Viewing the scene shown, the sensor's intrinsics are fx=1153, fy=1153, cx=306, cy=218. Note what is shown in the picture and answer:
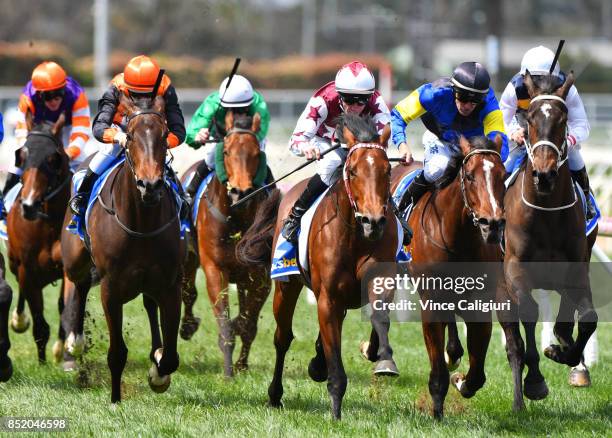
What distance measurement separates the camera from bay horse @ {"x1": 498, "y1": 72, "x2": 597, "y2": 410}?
7.00 metres

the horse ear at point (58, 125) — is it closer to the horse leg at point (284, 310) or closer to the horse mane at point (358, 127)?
the horse leg at point (284, 310)

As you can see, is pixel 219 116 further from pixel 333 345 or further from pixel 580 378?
pixel 580 378

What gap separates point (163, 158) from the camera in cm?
678

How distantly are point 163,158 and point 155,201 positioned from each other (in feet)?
0.88

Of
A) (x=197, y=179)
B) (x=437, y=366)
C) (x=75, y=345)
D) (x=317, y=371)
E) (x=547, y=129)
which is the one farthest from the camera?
(x=197, y=179)

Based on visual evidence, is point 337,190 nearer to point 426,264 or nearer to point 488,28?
point 426,264

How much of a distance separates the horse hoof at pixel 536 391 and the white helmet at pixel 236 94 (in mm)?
3481

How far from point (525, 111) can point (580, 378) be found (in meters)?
1.97

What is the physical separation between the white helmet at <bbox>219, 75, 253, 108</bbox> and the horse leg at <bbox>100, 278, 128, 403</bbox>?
7.80ft

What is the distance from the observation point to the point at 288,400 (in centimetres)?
754

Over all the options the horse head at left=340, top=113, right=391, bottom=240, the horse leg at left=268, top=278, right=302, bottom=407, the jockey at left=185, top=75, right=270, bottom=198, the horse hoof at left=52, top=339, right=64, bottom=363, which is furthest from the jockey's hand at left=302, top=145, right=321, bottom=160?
the horse hoof at left=52, top=339, right=64, bottom=363

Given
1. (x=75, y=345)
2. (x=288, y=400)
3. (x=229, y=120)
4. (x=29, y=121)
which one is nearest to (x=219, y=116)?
(x=229, y=120)

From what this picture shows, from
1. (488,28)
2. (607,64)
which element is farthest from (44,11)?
(607,64)

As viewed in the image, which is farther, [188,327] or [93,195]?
[188,327]
